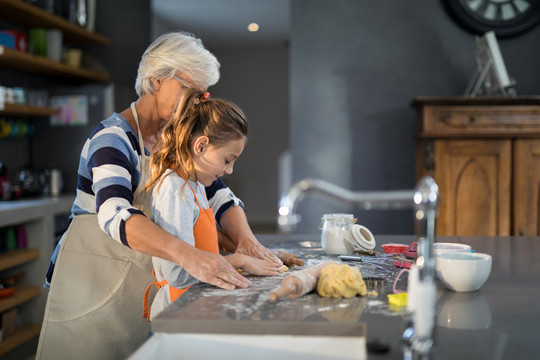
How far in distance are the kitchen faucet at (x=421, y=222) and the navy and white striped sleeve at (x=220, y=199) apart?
814mm

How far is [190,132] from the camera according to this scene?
4.33 ft

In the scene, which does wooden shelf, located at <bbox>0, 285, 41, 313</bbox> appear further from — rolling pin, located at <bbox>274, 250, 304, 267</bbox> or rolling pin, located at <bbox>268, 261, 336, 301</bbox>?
rolling pin, located at <bbox>268, 261, 336, 301</bbox>

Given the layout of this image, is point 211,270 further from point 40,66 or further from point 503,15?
point 503,15

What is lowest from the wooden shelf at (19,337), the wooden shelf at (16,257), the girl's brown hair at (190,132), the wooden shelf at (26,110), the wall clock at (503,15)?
the wooden shelf at (19,337)

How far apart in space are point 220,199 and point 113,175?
1.44 ft

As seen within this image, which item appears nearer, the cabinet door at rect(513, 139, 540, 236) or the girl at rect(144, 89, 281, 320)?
the girl at rect(144, 89, 281, 320)

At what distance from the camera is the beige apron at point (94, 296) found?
4.66 ft

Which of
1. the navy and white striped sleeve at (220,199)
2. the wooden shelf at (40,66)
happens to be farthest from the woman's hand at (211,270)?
the wooden shelf at (40,66)

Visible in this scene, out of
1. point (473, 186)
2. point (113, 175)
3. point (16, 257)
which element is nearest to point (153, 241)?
point (113, 175)

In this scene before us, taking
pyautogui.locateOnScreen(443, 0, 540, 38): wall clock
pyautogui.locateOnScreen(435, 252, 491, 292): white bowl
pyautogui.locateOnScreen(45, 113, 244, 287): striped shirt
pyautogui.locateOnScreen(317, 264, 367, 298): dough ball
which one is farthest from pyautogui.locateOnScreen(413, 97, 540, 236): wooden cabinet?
pyautogui.locateOnScreen(317, 264, 367, 298): dough ball

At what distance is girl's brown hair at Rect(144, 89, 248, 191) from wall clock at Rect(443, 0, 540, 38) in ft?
9.41

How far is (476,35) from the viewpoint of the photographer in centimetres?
363

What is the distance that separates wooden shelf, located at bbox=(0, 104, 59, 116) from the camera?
3.08m

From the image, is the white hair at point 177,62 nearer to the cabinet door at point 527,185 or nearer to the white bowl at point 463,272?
the white bowl at point 463,272
